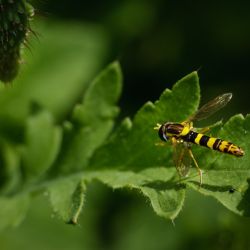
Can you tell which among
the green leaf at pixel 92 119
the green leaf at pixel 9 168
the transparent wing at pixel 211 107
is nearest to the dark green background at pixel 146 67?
the green leaf at pixel 9 168

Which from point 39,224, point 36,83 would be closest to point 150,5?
point 36,83

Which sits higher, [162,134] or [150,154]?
[162,134]

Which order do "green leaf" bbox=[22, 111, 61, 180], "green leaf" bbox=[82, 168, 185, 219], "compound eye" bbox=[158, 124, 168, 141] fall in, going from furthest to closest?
1. "green leaf" bbox=[22, 111, 61, 180]
2. "compound eye" bbox=[158, 124, 168, 141]
3. "green leaf" bbox=[82, 168, 185, 219]

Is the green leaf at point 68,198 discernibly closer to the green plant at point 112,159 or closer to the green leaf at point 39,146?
the green plant at point 112,159

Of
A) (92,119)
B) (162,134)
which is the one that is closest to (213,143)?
(162,134)

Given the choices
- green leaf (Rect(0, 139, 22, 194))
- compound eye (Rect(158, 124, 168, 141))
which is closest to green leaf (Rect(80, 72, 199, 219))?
compound eye (Rect(158, 124, 168, 141))

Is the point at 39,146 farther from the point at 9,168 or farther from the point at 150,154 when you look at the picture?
the point at 150,154

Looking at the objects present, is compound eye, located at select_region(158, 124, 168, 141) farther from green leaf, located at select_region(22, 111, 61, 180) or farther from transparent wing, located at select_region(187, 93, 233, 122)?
green leaf, located at select_region(22, 111, 61, 180)

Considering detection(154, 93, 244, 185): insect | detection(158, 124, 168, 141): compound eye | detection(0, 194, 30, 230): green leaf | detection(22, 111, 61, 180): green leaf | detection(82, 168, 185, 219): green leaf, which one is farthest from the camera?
detection(22, 111, 61, 180): green leaf
